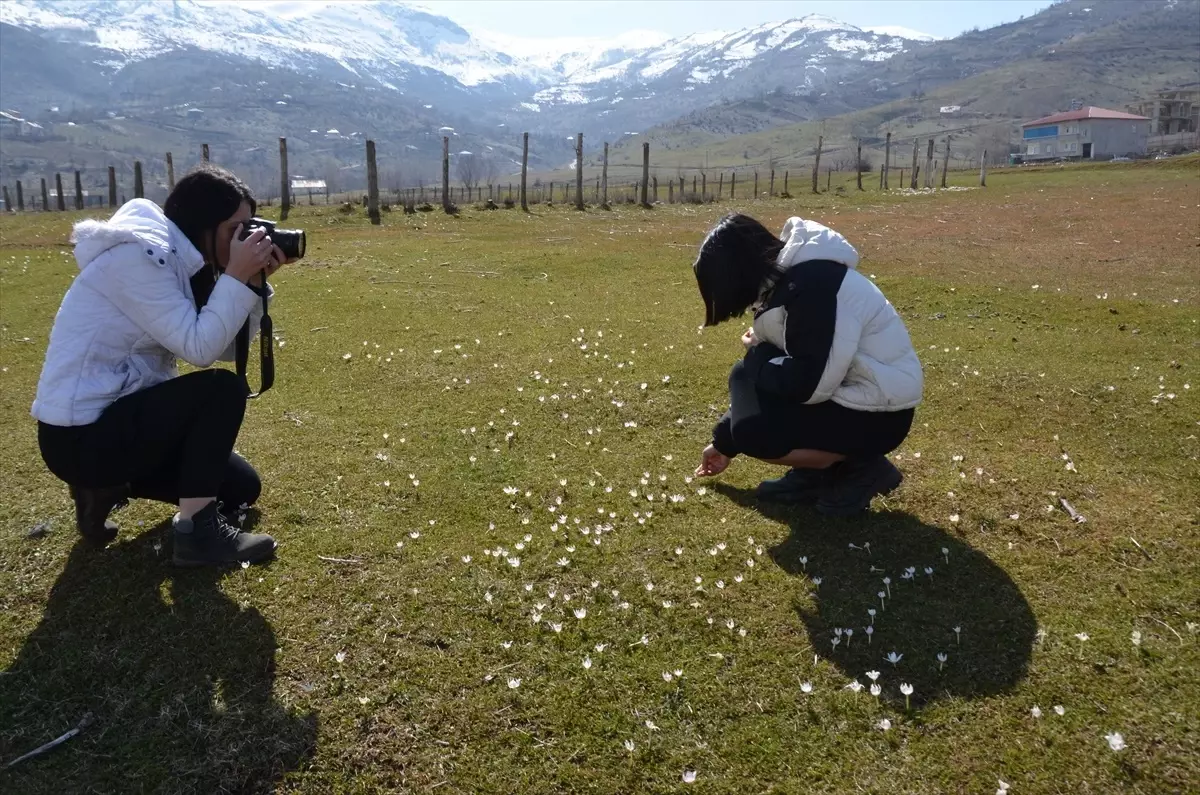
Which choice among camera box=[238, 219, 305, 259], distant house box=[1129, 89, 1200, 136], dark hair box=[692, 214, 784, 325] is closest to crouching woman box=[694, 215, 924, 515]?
dark hair box=[692, 214, 784, 325]

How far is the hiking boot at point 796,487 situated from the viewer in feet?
19.1

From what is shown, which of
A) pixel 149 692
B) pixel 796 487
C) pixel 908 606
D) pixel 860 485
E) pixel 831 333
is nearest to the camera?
pixel 149 692

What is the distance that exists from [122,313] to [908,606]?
15.3 feet

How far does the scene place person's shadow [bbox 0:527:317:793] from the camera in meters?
3.43

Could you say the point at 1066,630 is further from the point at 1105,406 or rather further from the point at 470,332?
the point at 470,332

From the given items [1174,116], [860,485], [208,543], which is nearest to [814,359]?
[860,485]

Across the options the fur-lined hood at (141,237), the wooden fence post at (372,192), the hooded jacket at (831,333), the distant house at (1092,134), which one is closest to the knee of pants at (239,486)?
the fur-lined hood at (141,237)

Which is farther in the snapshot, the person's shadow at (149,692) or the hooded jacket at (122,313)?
the hooded jacket at (122,313)

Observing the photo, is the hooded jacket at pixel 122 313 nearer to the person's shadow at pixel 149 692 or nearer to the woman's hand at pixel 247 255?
the woman's hand at pixel 247 255

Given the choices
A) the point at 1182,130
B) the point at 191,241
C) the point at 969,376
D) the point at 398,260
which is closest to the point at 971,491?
the point at 969,376

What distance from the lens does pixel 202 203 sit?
4613 millimetres

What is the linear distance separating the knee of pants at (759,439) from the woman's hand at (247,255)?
10.4ft

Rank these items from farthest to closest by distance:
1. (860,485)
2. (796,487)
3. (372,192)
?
(372,192)
(796,487)
(860,485)

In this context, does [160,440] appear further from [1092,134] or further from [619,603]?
[1092,134]
